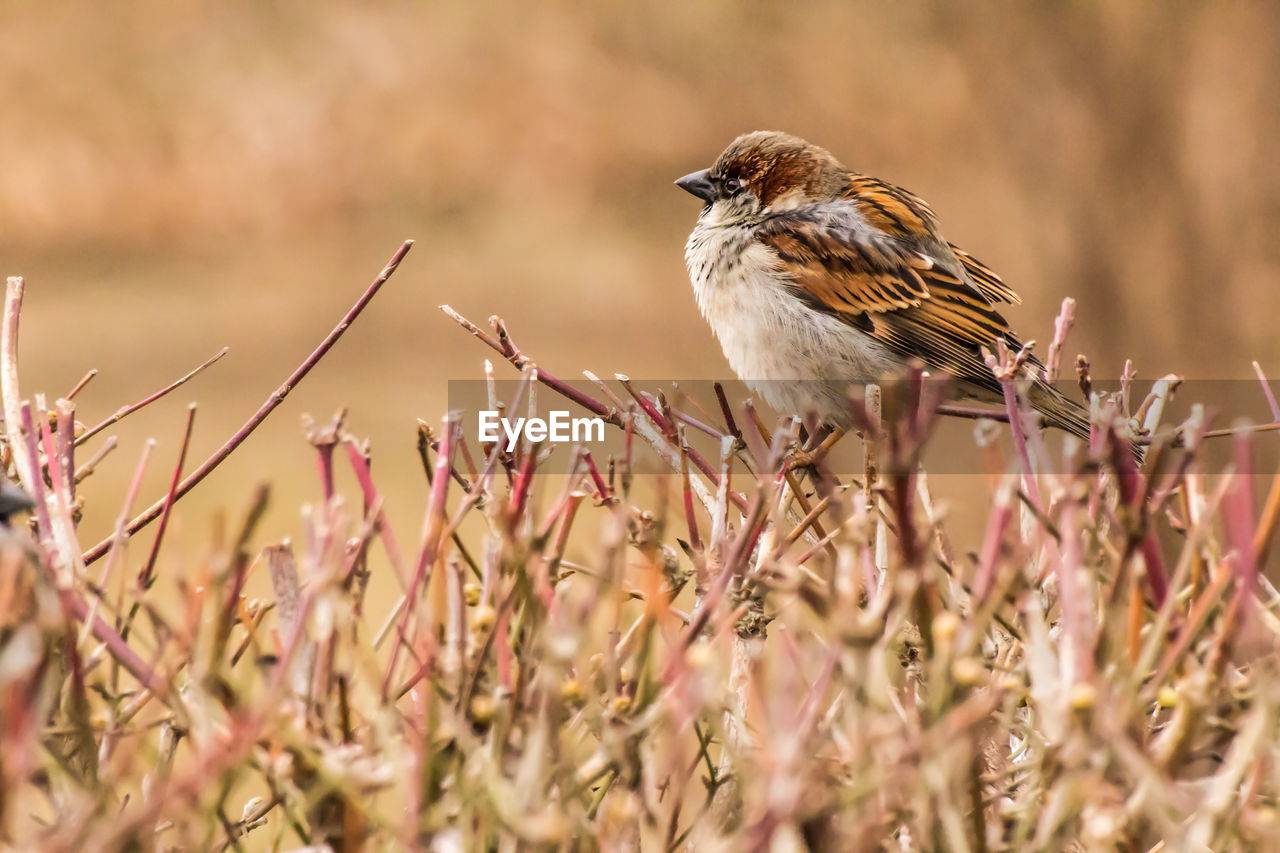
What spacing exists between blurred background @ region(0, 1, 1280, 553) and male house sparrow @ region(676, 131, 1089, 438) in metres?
1.43

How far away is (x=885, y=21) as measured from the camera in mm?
3129

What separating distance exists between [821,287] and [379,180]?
2365 millimetres

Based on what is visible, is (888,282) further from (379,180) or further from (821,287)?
(379,180)

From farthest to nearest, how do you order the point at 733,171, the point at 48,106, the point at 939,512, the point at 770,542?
the point at 48,106 → the point at 733,171 → the point at 770,542 → the point at 939,512

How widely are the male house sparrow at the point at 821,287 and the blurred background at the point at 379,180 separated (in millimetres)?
1427

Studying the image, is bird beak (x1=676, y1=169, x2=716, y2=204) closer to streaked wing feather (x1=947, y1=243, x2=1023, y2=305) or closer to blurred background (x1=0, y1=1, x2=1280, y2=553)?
streaked wing feather (x1=947, y1=243, x2=1023, y2=305)

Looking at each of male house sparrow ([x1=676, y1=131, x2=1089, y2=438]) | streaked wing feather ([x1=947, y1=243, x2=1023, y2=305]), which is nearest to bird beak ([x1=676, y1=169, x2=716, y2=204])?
male house sparrow ([x1=676, y1=131, x2=1089, y2=438])

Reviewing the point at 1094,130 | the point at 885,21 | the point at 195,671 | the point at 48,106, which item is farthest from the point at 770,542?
the point at 48,106

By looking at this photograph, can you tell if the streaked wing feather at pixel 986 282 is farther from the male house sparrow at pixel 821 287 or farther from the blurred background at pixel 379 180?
the blurred background at pixel 379 180

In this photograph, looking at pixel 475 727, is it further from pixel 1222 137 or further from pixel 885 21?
pixel 885 21

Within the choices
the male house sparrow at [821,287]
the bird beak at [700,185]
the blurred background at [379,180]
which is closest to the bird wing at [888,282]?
the male house sparrow at [821,287]

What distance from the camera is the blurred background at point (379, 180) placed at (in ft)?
11.0

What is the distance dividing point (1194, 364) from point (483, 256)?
207 centimetres

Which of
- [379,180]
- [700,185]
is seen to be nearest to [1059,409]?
[700,185]
